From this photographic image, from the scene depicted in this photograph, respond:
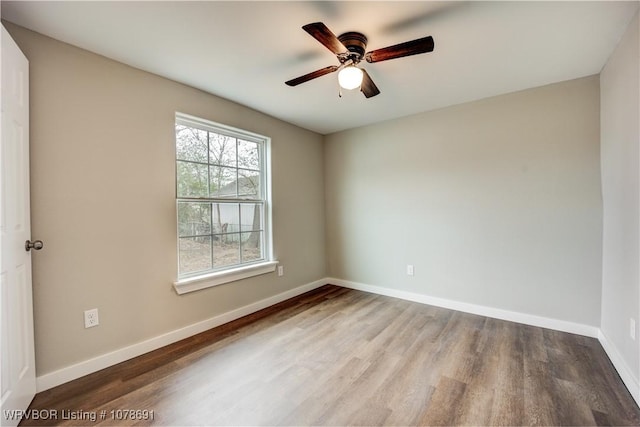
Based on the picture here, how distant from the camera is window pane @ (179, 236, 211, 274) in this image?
8.47 ft

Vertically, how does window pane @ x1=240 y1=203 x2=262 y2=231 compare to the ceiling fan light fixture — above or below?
below

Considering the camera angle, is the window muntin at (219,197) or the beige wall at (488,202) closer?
the beige wall at (488,202)

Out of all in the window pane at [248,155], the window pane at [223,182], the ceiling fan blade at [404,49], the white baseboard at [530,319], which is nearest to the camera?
the ceiling fan blade at [404,49]

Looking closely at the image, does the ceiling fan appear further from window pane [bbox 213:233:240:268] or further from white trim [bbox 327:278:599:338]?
white trim [bbox 327:278:599:338]

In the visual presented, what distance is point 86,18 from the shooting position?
166 cm

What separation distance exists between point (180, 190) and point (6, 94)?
48.8 inches

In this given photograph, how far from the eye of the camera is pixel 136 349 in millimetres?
2189

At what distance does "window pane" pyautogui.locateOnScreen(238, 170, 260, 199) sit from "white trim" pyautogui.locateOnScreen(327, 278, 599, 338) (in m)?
1.94

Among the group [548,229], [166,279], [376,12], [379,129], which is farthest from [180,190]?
[548,229]


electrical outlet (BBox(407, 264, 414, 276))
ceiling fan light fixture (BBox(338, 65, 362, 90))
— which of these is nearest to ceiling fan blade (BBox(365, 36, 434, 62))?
ceiling fan light fixture (BBox(338, 65, 362, 90))

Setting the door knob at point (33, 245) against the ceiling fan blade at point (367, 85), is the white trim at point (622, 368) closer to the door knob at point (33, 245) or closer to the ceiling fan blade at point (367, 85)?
the ceiling fan blade at point (367, 85)

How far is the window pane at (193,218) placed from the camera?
8.45 ft

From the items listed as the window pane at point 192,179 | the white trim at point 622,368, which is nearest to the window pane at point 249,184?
the window pane at point 192,179

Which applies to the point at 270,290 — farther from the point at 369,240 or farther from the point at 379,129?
the point at 379,129
